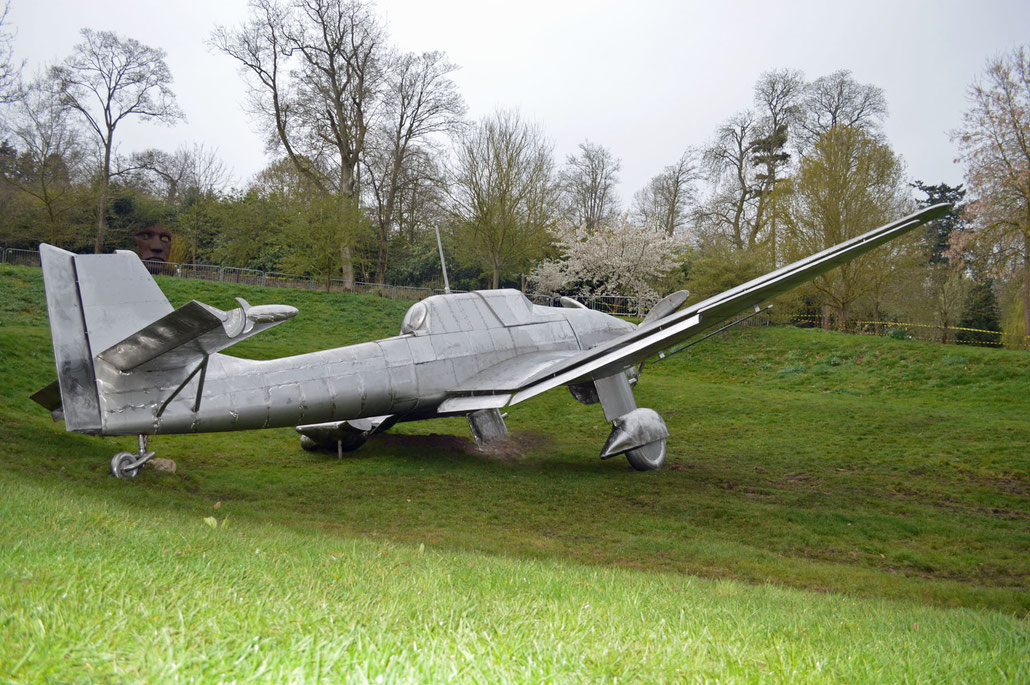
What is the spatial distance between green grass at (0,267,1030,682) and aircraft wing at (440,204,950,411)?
1.55 metres

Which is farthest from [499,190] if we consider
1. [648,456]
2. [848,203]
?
[648,456]

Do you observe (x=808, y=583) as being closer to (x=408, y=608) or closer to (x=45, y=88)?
(x=408, y=608)

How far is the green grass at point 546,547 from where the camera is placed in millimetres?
2650

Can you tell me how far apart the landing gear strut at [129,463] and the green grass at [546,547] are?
232mm

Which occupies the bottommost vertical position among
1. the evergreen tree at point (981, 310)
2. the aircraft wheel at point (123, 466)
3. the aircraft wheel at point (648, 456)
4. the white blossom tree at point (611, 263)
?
the aircraft wheel at point (648, 456)

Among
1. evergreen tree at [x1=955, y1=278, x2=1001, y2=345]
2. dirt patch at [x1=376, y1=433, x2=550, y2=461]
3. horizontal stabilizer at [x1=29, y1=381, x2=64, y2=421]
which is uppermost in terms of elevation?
evergreen tree at [x1=955, y1=278, x2=1001, y2=345]

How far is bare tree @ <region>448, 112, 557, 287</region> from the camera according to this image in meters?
36.0

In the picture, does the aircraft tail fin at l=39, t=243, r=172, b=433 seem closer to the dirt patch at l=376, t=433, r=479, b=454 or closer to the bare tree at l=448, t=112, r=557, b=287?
the dirt patch at l=376, t=433, r=479, b=454

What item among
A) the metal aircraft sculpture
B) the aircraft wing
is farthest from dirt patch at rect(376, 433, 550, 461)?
the aircraft wing

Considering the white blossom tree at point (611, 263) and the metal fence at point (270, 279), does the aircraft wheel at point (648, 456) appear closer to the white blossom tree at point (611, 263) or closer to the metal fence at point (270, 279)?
the metal fence at point (270, 279)

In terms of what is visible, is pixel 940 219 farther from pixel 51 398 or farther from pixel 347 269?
pixel 51 398

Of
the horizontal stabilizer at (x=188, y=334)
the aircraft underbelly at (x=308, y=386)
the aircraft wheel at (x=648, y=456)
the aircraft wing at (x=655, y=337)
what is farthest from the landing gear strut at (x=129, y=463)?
the aircraft wheel at (x=648, y=456)

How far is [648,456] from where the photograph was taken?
12641mm

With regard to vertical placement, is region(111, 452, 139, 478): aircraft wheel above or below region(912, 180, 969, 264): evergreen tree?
below
